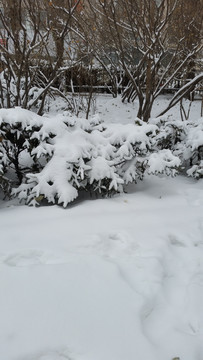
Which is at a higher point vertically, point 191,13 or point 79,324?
point 191,13

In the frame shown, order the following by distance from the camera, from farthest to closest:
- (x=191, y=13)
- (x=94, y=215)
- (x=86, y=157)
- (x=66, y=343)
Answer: (x=191, y=13)
(x=86, y=157)
(x=94, y=215)
(x=66, y=343)

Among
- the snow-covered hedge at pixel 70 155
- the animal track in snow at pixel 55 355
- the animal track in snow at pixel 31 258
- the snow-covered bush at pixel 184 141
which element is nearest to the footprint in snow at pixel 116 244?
the animal track in snow at pixel 31 258

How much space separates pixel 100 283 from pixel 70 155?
1.54 meters

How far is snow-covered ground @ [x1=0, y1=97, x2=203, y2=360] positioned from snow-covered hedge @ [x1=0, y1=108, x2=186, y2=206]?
27cm

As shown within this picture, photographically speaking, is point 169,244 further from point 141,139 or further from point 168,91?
point 168,91

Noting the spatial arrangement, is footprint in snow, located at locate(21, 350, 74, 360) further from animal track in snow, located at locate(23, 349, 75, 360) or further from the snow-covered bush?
the snow-covered bush

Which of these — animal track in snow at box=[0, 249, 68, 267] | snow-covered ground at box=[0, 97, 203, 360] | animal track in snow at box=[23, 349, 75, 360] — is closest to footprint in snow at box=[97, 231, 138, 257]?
snow-covered ground at box=[0, 97, 203, 360]

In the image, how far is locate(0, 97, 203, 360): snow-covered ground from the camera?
52.6 inches

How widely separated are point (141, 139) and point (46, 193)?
3.99ft

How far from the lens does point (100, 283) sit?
1704 millimetres

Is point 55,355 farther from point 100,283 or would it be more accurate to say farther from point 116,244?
point 116,244

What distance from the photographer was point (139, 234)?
7.64 feet

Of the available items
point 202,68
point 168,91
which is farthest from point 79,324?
point 168,91

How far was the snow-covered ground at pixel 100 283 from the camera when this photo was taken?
4.39 feet
